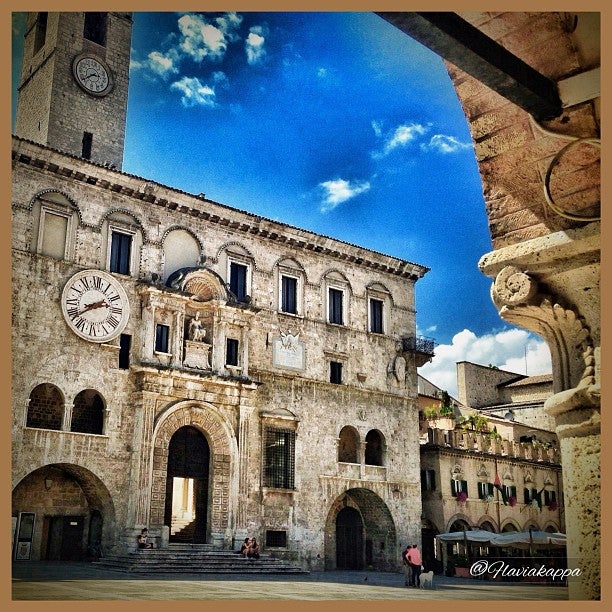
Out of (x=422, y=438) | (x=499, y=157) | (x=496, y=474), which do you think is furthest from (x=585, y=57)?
(x=496, y=474)

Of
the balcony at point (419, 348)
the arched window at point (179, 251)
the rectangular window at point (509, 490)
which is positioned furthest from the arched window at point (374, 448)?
the arched window at point (179, 251)

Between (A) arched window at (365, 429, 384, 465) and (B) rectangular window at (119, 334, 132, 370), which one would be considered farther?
(A) arched window at (365, 429, 384, 465)

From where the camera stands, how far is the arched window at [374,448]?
23.6m

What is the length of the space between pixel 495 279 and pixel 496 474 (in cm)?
2551

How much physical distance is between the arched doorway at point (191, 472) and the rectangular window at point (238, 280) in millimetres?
4002

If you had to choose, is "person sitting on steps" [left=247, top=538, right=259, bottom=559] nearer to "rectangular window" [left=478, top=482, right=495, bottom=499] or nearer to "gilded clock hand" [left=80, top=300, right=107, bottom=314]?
"gilded clock hand" [left=80, top=300, right=107, bottom=314]

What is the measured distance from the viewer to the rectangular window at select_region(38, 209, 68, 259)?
17797mm

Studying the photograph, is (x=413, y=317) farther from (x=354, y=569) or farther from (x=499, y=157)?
(x=499, y=157)

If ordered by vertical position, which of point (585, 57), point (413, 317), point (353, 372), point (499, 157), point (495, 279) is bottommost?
point (495, 279)

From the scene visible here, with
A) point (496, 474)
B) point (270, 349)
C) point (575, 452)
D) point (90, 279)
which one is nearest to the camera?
point (575, 452)

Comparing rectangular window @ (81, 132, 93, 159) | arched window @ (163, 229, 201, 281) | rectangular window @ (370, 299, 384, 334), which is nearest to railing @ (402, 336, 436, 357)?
rectangular window @ (370, 299, 384, 334)

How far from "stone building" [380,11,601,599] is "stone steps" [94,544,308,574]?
1332 cm

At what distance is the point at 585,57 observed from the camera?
3.80 meters

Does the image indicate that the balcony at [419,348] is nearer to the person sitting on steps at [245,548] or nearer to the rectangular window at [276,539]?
the rectangular window at [276,539]
